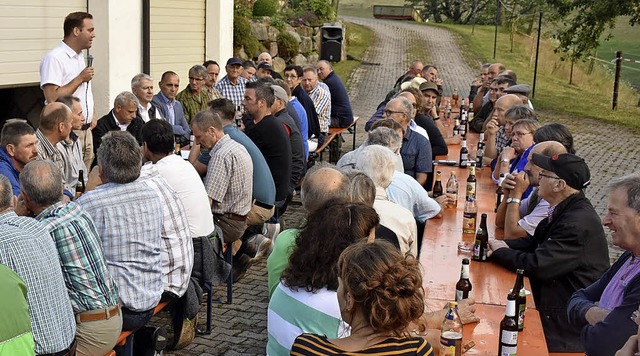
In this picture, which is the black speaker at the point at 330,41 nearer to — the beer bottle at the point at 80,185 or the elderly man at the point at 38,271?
the beer bottle at the point at 80,185

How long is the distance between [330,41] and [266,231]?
18326mm

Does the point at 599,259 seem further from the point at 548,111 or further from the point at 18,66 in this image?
the point at 548,111

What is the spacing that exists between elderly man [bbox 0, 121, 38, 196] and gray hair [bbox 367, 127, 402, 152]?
105 inches

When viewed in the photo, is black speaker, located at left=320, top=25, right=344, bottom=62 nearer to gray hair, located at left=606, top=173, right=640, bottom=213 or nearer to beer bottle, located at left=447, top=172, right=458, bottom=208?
beer bottle, located at left=447, top=172, right=458, bottom=208

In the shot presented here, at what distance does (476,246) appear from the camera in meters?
5.81

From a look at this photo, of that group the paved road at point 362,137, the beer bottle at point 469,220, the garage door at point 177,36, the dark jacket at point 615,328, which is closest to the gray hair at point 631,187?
the dark jacket at point 615,328

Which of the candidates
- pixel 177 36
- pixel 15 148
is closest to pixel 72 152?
pixel 15 148

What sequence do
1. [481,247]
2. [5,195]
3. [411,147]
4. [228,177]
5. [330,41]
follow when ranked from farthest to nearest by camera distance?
[330,41], [411,147], [228,177], [481,247], [5,195]

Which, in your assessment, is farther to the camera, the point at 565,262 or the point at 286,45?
the point at 286,45

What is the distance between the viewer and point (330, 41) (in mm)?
26062

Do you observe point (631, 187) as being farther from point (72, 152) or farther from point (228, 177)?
point (72, 152)

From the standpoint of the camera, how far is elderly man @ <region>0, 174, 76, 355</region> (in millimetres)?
4180

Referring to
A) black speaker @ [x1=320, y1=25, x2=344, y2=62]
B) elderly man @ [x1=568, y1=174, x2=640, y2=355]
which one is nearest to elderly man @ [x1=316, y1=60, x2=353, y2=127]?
elderly man @ [x1=568, y1=174, x2=640, y2=355]

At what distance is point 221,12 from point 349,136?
3.53 meters
